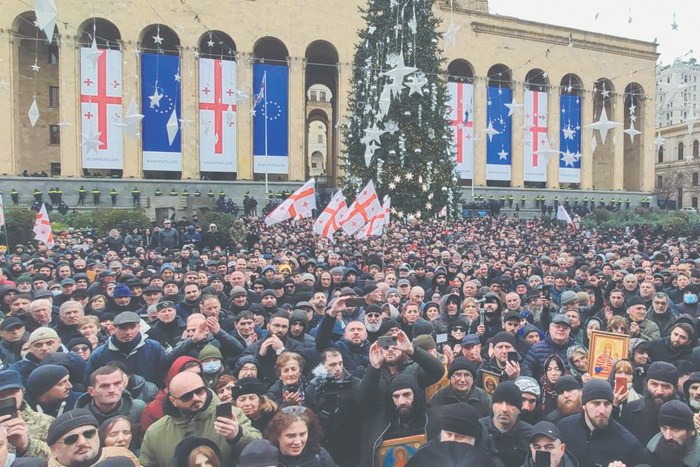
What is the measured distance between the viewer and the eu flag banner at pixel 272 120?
34.5m

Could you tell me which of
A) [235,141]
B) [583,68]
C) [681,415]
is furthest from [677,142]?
[681,415]

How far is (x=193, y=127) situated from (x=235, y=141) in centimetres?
263

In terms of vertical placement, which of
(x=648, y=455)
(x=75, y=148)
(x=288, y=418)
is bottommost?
(x=648, y=455)

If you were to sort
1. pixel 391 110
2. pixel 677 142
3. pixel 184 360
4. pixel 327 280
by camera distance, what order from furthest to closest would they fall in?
pixel 677 142 < pixel 391 110 < pixel 327 280 < pixel 184 360

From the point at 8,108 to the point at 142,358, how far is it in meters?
32.1

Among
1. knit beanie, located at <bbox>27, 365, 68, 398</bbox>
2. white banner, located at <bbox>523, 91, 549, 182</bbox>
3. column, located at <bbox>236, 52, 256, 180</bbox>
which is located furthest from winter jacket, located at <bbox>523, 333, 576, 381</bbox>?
white banner, located at <bbox>523, 91, 549, 182</bbox>

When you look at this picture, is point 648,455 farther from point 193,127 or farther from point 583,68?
point 583,68

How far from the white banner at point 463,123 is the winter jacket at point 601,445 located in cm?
3377

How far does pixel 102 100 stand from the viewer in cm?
3106

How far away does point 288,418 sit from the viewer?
3480 mm

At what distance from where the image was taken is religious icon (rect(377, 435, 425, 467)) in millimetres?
3588

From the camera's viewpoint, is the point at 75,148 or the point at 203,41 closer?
the point at 75,148

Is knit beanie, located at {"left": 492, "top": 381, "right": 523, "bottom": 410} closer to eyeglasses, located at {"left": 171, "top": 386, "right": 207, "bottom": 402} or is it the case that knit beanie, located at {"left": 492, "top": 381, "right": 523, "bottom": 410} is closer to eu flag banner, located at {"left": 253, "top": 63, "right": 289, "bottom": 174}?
eyeglasses, located at {"left": 171, "top": 386, "right": 207, "bottom": 402}

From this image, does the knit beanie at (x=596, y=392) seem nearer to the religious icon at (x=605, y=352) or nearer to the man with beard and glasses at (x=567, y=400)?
the man with beard and glasses at (x=567, y=400)
